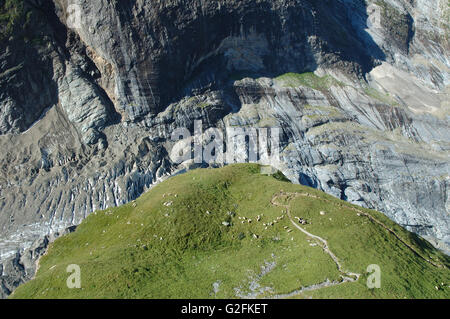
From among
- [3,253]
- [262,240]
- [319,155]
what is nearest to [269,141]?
[319,155]

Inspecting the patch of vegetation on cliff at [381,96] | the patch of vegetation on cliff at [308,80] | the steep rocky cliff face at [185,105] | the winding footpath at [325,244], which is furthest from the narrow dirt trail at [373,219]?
the patch of vegetation on cliff at [381,96]

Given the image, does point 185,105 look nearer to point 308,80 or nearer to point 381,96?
point 308,80

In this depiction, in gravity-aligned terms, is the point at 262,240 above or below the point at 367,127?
above

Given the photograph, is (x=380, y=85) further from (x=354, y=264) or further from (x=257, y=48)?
(x=354, y=264)

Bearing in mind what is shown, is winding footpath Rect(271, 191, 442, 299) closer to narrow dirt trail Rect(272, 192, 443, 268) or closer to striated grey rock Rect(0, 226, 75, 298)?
narrow dirt trail Rect(272, 192, 443, 268)

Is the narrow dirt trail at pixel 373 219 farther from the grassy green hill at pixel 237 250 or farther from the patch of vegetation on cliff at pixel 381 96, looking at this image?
the patch of vegetation on cliff at pixel 381 96

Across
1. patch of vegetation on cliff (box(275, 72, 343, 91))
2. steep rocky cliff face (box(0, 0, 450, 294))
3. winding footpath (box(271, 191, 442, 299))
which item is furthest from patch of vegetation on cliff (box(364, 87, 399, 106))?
winding footpath (box(271, 191, 442, 299))
